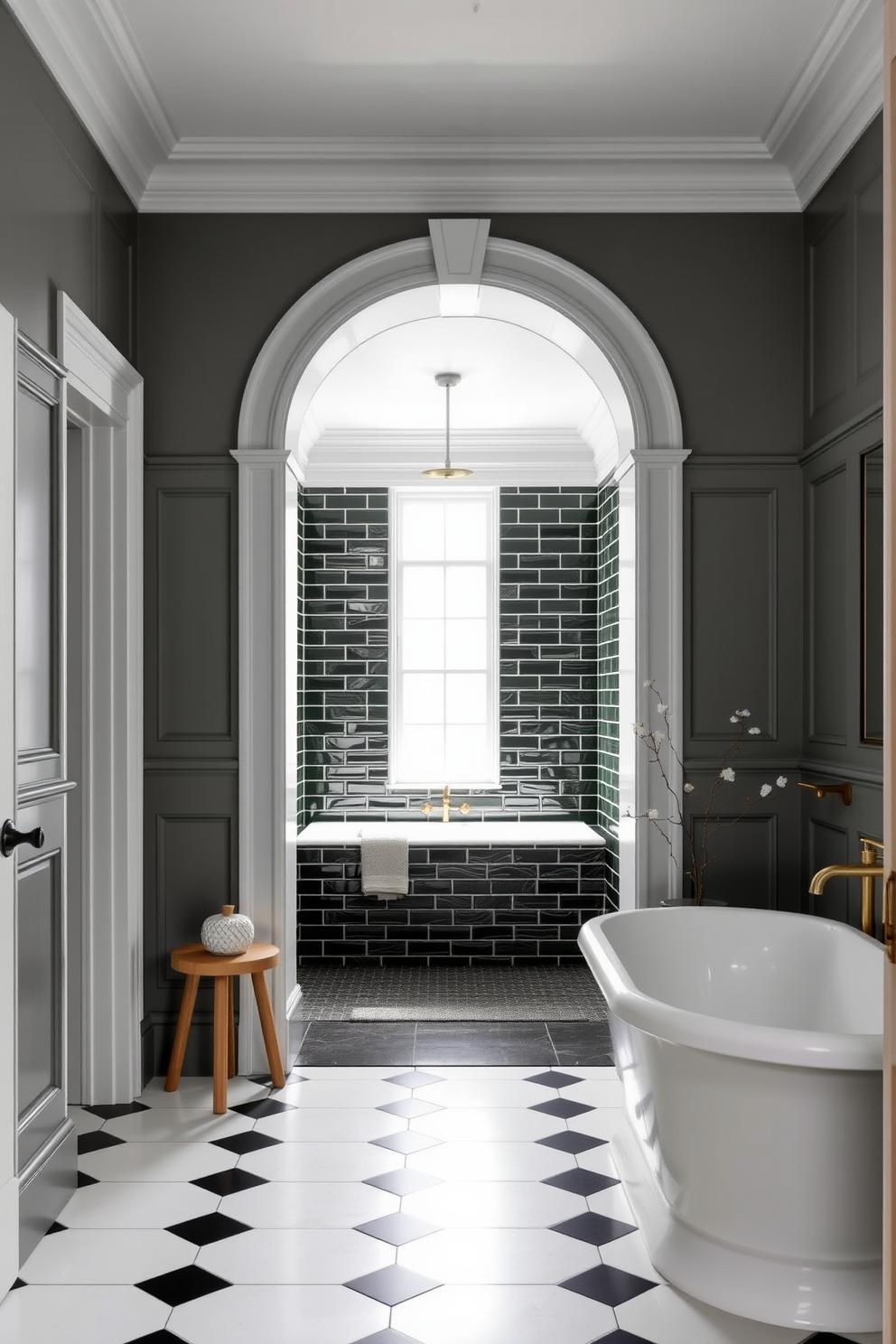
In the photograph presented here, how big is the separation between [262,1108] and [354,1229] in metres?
0.88

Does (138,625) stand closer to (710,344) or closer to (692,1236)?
(710,344)

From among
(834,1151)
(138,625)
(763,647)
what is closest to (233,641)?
(138,625)

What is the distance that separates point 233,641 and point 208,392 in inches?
34.6

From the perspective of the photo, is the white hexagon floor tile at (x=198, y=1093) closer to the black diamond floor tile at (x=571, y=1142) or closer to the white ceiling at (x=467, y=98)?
the black diamond floor tile at (x=571, y=1142)

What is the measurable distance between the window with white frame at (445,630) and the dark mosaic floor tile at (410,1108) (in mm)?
3150

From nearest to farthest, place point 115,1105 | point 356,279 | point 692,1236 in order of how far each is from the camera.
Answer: point 692,1236, point 115,1105, point 356,279

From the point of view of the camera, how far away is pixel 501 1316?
2232mm

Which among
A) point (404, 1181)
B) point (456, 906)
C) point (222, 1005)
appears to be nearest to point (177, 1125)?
point (222, 1005)

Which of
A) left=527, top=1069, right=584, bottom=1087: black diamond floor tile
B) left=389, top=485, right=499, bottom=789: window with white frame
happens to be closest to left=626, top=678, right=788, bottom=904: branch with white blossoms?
A: left=527, top=1069, right=584, bottom=1087: black diamond floor tile

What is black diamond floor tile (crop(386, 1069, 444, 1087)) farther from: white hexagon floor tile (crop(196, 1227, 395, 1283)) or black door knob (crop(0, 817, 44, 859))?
black door knob (crop(0, 817, 44, 859))

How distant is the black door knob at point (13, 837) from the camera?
7.57ft

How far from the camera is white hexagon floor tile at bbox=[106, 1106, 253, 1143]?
3.18 m

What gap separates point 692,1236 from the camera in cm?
236

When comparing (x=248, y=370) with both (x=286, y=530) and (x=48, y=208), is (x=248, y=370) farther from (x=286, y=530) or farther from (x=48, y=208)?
(x=48, y=208)
